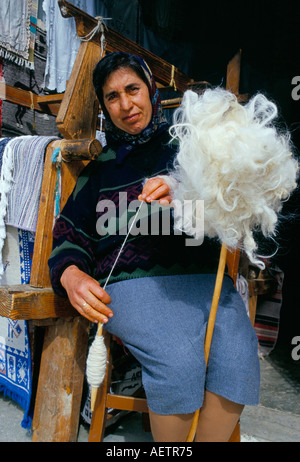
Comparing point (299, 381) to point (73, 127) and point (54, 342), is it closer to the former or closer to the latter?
point (54, 342)

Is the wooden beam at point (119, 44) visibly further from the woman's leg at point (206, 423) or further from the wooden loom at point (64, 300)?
the woman's leg at point (206, 423)

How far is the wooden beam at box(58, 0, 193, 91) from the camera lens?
1642mm

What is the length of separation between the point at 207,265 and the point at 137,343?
0.46m

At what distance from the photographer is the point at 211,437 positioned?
1.23 m

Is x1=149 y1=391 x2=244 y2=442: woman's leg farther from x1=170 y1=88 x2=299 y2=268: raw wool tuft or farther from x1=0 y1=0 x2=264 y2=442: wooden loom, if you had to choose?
x1=170 y1=88 x2=299 y2=268: raw wool tuft

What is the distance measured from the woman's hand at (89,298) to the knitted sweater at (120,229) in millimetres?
147

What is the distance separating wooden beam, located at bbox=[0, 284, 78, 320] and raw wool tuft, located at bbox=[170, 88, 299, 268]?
77cm

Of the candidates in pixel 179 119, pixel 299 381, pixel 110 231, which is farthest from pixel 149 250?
pixel 299 381

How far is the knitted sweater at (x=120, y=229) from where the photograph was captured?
4.50 ft

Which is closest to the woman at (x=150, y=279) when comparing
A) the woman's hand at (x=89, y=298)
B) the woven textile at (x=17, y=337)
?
the woman's hand at (x=89, y=298)

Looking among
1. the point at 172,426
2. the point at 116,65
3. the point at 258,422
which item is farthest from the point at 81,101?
the point at 258,422

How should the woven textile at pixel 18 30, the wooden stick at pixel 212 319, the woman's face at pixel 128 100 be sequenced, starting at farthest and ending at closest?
1. the woven textile at pixel 18 30
2. the woman's face at pixel 128 100
3. the wooden stick at pixel 212 319

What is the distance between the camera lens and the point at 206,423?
123cm

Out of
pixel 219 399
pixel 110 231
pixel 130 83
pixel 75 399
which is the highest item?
pixel 130 83
